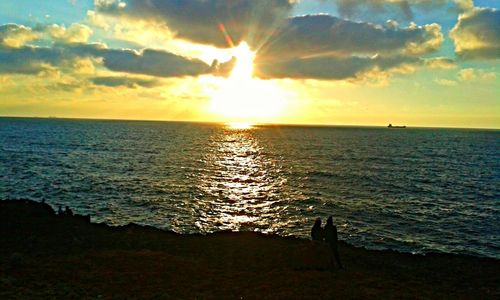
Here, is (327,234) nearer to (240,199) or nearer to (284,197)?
(240,199)

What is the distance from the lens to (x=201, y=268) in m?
20.8

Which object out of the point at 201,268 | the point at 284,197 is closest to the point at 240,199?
the point at 284,197

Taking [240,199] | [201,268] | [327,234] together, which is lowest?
[240,199]

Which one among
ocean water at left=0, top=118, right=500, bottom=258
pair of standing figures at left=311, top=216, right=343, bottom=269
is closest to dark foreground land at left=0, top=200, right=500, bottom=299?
pair of standing figures at left=311, top=216, right=343, bottom=269

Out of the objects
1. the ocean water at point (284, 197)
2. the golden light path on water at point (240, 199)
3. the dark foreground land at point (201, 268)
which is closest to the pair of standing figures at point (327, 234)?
the dark foreground land at point (201, 268)

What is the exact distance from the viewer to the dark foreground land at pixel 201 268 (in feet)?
55.9

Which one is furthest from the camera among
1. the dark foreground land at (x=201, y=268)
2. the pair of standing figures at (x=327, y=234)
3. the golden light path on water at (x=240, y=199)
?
the golden light path on water at (x=240, y=199)

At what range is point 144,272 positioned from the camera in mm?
19344

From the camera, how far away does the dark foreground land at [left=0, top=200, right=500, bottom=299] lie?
55.9ft

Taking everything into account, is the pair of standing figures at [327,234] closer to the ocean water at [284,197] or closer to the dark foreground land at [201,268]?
the dark foreground land at [201,268]

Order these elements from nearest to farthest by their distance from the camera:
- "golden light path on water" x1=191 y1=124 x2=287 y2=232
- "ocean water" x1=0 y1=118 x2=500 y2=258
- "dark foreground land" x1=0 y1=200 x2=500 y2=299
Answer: "dark foreground land" x1=0 y1=200 x2=500 y2=299, "ocean water" x1=0 y1=118 x2=500 y2=258, "golden light path on water" x1=191 y1=124 x2=287 y2=232

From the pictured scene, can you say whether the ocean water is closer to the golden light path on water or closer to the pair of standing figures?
the golden light path on water

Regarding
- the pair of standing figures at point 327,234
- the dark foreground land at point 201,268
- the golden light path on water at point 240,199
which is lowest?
the golden light path on water at point 240,199

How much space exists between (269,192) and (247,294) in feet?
118
